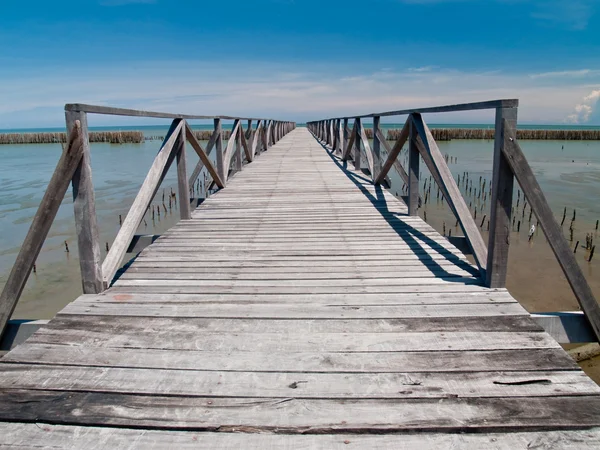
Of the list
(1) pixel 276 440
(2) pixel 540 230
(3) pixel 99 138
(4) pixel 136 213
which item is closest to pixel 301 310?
(1) pixel 276 440

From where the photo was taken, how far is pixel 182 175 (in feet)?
14.6

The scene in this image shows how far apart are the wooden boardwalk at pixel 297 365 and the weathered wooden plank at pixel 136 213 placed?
0.14m

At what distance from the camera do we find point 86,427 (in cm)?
154

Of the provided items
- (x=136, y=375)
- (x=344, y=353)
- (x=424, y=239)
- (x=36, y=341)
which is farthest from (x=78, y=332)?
(x=424, y=239)

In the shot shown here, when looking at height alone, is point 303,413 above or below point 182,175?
below

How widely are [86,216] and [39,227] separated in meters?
0.27

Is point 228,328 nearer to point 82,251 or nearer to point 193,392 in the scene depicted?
point 193,392

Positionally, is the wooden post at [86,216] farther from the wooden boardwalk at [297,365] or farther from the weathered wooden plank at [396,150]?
the weathered wooden plank at [396,150]

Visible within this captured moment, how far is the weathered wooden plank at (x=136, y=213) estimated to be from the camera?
2844 millimetres

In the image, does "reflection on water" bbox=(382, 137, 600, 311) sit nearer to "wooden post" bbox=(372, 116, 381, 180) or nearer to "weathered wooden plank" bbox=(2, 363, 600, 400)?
"wooden post" bbox=(372, 116, 381, 180)

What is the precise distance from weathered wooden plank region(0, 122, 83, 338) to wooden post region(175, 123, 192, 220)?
181 centimetres

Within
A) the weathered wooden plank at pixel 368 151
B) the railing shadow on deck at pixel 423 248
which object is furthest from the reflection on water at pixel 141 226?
the weathered wooden plank at pixel 368 151

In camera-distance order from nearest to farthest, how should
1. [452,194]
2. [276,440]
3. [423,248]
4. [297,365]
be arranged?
1. [276,440]
2. [297,365]
3. [452,194]
4. [423,248]

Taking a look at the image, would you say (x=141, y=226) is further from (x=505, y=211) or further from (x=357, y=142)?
(x=505, y=211)
